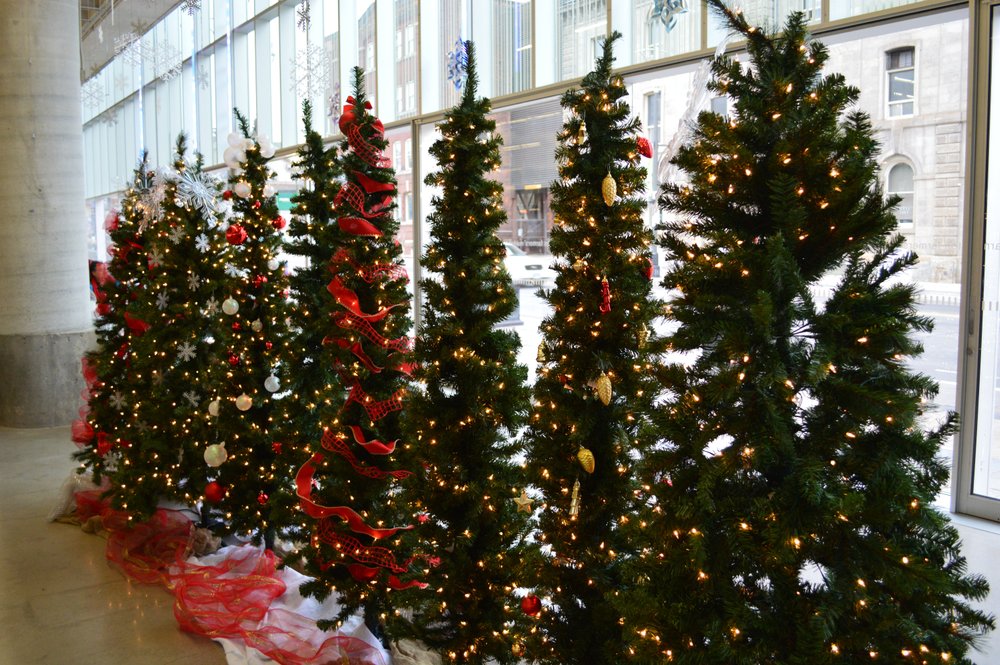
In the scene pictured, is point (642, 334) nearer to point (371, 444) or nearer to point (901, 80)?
point (371, 444)

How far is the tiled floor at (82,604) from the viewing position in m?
4.24

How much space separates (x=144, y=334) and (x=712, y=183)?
4379 millimetres

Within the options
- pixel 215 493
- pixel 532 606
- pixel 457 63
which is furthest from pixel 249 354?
pixel 457 63

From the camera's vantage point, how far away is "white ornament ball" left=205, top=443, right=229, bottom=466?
5.06 metres

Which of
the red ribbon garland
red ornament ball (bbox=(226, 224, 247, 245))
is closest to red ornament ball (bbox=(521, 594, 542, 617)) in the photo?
the red ribbon garland

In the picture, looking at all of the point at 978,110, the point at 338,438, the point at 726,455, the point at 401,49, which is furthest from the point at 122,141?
the point at 726,455

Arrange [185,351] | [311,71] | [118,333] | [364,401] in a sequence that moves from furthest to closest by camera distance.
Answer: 1. [311,71]
2. [118,333]
3. [185,351]
4. [364,401]

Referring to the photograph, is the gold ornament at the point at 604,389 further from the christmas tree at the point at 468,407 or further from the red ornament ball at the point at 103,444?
the red ornament ball at the point at 103,444

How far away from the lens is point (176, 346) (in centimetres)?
545

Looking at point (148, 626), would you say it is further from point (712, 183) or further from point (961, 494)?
point (961, 494)

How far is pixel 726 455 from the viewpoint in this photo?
220cm

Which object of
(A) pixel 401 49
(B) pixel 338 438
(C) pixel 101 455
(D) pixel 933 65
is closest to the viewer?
(B) pixel 338 438

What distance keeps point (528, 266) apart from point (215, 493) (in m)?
3.39

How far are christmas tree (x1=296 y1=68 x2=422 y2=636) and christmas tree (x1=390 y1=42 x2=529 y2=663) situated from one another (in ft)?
1.36
